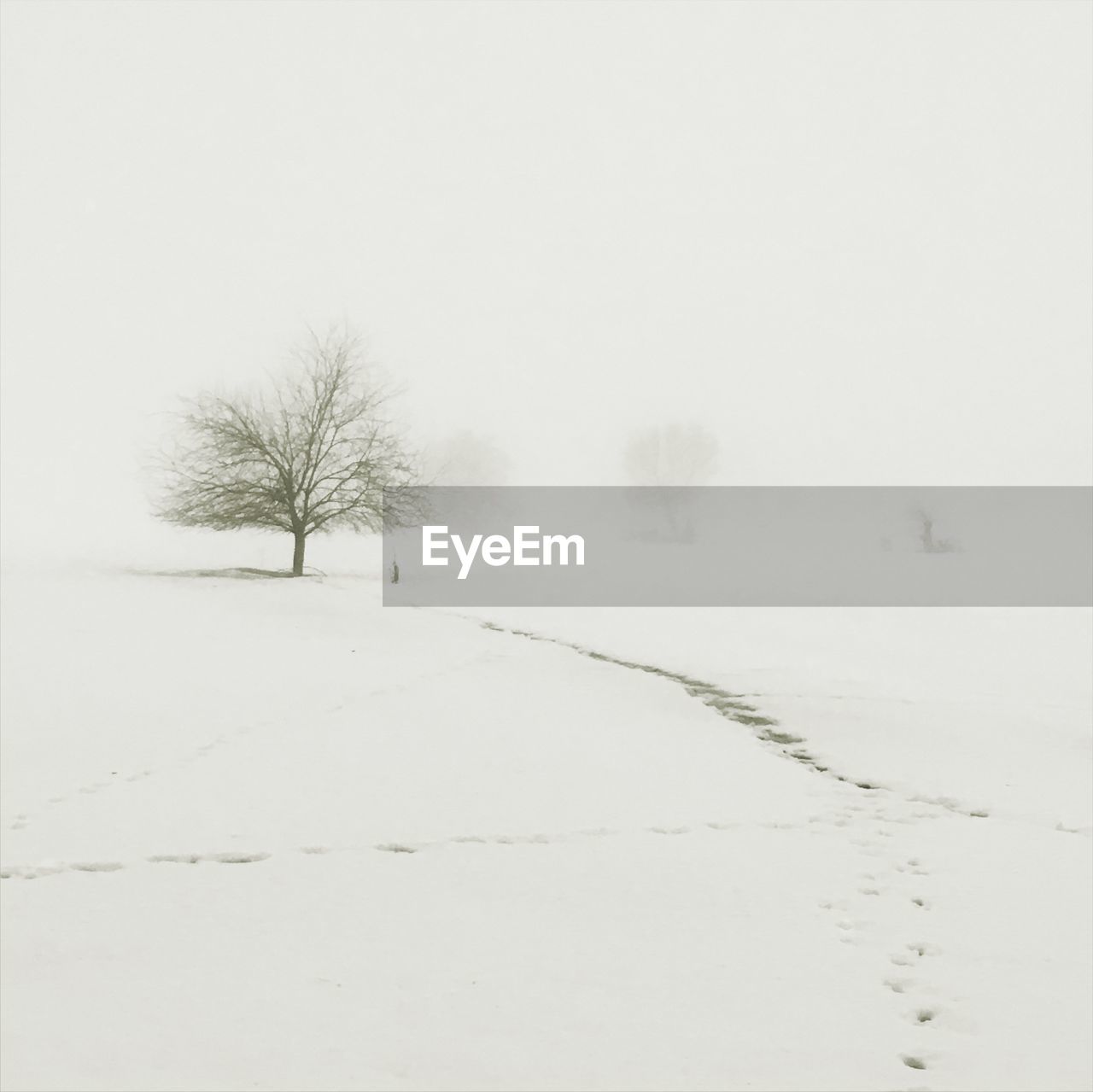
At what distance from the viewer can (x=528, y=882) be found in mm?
4566

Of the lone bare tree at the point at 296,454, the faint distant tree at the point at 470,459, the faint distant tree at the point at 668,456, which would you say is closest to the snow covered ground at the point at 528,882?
the lone bare tree at the point at 296,454

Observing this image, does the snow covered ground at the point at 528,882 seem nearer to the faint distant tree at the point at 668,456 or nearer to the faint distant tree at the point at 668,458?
the faint distant tree at the point at 668,458

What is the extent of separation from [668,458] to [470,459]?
12597 millimetres

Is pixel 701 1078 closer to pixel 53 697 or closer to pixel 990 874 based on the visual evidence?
pixel 990 874

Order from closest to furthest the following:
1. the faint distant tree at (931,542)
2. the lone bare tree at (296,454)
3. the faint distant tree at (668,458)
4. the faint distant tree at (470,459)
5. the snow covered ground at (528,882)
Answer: the snow covered ground at (528,882), the lone bare tree at (296,454), the faint distant tree at (931,542), the faint distant tree at (470,459), the faint distant tree at (668,458)

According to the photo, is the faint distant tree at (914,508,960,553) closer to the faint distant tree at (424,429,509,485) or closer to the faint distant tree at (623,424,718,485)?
the faint distant tree at (623,424,718,485)

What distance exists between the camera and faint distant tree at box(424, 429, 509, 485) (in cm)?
4225

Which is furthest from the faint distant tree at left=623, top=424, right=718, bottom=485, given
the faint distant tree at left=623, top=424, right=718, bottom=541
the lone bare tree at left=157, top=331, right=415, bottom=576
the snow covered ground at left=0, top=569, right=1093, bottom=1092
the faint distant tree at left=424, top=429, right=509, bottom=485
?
the snow covered ground at left=0, top=569, right=1093, bottom=1092

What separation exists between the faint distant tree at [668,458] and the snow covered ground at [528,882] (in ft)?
121

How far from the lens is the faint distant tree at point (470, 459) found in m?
42.2

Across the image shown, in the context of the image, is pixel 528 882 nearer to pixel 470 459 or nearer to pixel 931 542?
pixel 931 542

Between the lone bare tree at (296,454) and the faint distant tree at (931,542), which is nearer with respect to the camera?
the lone bare tree at (296,454)

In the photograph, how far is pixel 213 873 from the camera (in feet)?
14.9

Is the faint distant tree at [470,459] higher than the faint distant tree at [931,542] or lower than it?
higher
